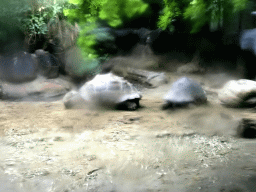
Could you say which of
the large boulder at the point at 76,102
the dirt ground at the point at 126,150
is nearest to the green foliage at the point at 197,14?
the dirt ground at the point at 126,150

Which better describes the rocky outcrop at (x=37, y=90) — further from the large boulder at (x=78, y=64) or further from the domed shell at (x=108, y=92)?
the domed shell at (x=108, y=92)

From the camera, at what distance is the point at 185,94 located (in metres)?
3.53

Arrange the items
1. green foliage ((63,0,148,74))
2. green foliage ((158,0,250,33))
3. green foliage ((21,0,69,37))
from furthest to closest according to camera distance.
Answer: green foliage ((21,0,69,37)) → green foliage ((158,0,250,33)) → green foliage ((63,0,148,74))

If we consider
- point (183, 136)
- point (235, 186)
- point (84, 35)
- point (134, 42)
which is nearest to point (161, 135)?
point (183, 136)

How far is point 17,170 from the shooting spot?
182 cm

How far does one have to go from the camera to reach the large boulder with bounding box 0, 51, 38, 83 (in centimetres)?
675

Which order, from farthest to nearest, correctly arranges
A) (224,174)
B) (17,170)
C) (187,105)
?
1. (187,105)
2. (17,170)
3. (224,174)

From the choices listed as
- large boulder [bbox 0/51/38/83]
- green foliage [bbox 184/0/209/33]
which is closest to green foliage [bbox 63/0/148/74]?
green foliage [bbox 184/0/209/33]

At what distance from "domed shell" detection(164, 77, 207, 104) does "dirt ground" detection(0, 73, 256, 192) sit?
0.43 ft

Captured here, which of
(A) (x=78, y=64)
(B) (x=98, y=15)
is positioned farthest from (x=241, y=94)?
(A) (x=78, y=64)

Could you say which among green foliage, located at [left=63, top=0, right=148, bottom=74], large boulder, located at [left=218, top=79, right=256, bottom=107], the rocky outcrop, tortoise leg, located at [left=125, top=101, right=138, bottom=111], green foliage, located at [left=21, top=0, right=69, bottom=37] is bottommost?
the rocky outcrop

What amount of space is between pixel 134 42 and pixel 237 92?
4.56 m

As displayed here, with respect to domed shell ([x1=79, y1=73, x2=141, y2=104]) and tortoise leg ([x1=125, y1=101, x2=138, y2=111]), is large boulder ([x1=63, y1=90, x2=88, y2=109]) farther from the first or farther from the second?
tortoise leg ([x1=125, y1=101, x2=138, y2=111])

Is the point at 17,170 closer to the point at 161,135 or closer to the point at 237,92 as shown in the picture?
the point at 161,135
